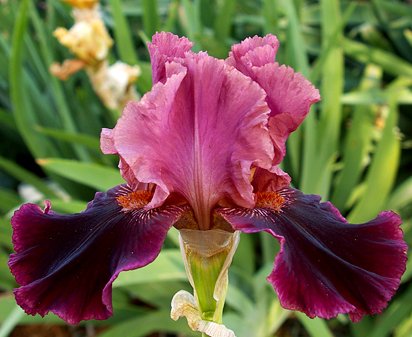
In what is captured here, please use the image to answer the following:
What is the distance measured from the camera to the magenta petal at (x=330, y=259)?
0.45m

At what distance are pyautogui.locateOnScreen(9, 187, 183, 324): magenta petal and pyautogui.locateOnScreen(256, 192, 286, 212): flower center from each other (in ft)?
0.22

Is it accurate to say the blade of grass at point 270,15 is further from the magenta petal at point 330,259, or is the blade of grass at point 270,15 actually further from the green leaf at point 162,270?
the magenta petal at point 330,259

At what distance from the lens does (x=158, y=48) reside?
0.51m

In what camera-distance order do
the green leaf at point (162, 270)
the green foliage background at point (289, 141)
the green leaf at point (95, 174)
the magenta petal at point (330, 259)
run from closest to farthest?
the magenta petal at point (330, 259), the green leaf at point (162, 270), the green leaf at point (95, 174), the green foliage background at point (289, 141)

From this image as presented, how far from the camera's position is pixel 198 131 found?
1.58ft

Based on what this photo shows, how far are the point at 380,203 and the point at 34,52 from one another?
0.99 meters

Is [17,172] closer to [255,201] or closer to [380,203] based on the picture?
[380,203]

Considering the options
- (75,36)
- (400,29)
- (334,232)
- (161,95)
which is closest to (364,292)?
(334,232)

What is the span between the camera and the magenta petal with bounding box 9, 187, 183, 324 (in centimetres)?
46

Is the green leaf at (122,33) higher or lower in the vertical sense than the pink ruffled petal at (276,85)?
lower

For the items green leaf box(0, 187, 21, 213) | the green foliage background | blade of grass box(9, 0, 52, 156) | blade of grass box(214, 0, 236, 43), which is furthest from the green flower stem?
blade of grass box(214, 0, 236, 43)

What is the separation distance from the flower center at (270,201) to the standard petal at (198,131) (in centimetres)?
3

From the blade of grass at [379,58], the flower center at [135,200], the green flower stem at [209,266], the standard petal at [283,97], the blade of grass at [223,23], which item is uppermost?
the standard petal at [283,97]

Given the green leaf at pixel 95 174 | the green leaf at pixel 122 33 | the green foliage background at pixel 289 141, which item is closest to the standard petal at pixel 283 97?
the green foliage background at pixel 289 141
